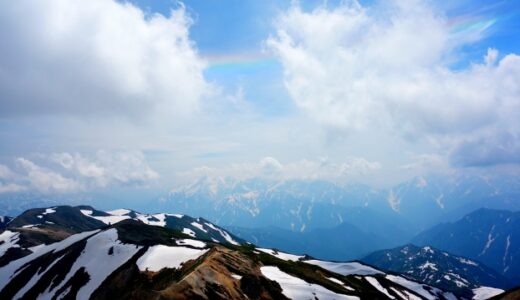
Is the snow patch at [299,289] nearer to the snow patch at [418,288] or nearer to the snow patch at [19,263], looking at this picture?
the snow patch at [19,263]

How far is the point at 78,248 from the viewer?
330 feet

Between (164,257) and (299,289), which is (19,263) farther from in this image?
(299,289)

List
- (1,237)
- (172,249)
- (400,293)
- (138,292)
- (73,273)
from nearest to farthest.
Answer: (138,292) → (172,249) → (73,273) → (400,293) → (1,237)

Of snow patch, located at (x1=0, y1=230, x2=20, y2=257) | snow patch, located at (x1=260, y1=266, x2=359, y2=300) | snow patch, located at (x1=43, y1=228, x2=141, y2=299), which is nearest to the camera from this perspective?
snow patch, located at (x1=260, y1=266, x2=359, y2=300)

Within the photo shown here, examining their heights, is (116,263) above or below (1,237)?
above

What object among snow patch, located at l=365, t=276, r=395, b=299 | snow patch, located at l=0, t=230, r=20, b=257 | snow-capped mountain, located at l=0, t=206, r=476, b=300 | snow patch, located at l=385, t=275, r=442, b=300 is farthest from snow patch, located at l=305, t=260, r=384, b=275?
snow patch, located at l=0, t=230, r=20, b=257

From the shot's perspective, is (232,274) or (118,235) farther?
(118,235)

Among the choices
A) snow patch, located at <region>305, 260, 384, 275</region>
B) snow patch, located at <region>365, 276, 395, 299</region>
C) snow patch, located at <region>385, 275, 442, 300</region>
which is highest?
snow patch, located at <region>365, 276, 395, 299</region>

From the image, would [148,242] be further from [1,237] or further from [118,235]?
[1,237]

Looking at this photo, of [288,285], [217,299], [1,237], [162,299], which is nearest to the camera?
[162,299]

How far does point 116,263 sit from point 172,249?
1294 centimetres

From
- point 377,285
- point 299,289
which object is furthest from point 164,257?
point 377,285

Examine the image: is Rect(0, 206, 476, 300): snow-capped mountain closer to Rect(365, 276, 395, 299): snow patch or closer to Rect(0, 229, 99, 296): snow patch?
Rect(0, 229, 99, 296): snow patch

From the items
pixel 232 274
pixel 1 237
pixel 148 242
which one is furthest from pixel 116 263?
pixel 1 237
